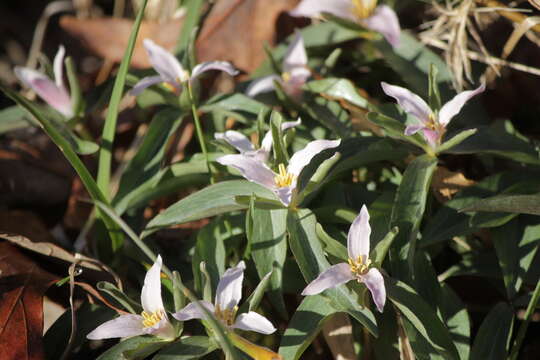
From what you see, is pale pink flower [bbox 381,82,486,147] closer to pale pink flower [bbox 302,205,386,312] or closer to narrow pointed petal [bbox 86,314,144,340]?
pale pink flower [bbox 302,205,386,312]

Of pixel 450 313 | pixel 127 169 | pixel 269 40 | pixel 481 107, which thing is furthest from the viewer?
pixel 269 40

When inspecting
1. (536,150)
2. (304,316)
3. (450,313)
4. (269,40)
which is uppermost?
(269,40)

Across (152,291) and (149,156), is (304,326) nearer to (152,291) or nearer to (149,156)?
(152,291)

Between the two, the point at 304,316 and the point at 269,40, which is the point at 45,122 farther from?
the point at 269,40

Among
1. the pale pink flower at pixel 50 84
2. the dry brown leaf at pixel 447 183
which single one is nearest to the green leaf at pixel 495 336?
the dry brown leaf at pixel 447 183

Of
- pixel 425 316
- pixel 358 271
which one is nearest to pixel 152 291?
pixel 358 271

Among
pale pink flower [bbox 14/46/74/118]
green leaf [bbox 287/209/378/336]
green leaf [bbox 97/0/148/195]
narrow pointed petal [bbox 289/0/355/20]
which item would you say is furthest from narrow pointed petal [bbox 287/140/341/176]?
pale pink flower [bbox 14/46/74/118]

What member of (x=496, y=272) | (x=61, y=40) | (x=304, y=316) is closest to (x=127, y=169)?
(x=304, y=316)
